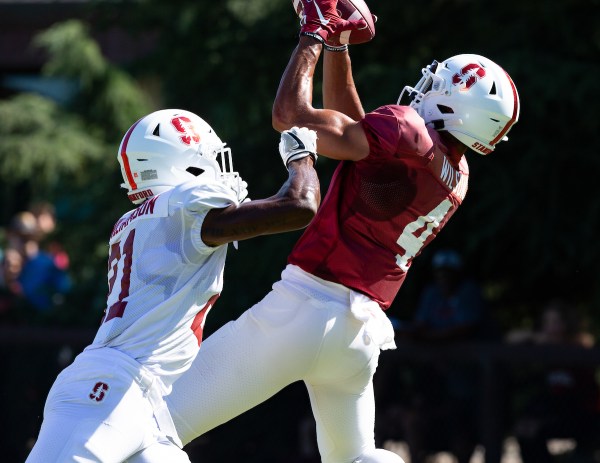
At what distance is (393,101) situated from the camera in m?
7.99

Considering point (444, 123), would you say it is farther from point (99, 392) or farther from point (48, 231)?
point (48, 231)

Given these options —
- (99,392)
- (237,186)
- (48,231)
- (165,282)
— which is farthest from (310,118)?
(48,231)

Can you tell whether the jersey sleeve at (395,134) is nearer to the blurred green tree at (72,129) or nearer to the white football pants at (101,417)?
the white football pants at (101,417)

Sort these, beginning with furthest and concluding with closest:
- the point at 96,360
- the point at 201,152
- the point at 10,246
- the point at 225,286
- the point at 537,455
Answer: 1. the point at 10,246
2. the point at 225,286
3. the point at 537,455
4. the point at 201,152
5. the point at 96,360

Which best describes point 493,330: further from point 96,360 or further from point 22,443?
point 96,360

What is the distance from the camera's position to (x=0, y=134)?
11.1 meters

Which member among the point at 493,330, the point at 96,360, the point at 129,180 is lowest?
the point at 493,330

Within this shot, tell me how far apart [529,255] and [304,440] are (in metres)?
2.00

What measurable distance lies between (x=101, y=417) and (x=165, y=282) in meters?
0.48

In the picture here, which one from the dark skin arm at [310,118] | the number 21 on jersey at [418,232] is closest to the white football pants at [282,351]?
the number 21 on jersey at [418,232]

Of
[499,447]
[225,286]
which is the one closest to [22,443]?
[225,286]

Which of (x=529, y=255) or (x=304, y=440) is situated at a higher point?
(x=529, y=255)

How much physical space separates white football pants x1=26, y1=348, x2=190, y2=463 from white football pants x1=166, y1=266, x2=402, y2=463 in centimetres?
48

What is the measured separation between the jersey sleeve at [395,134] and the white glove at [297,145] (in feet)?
1.20
